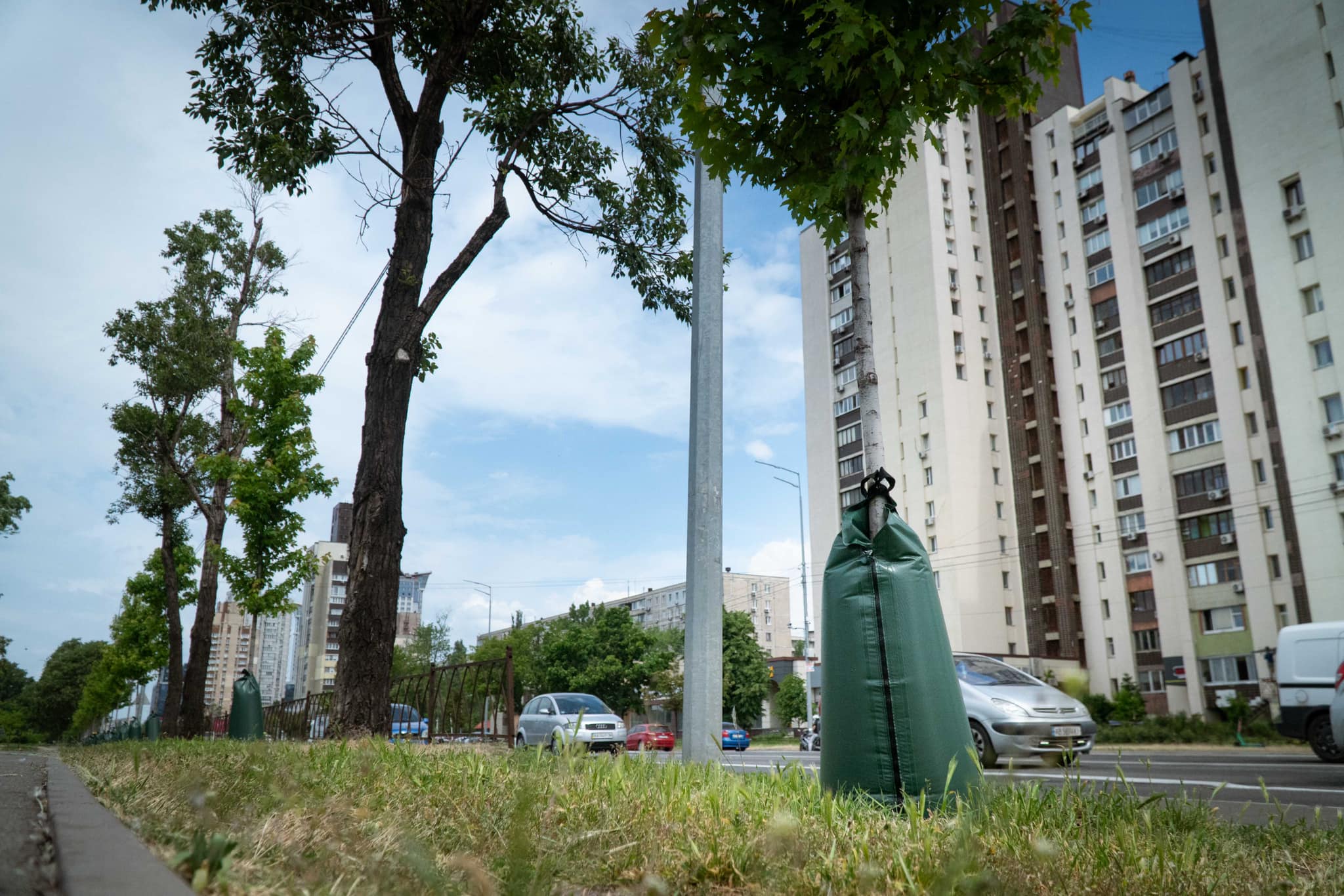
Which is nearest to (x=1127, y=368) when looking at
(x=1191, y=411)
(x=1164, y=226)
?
(x=1191, y=411)

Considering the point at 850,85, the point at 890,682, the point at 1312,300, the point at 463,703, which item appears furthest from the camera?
the point at 1312,300

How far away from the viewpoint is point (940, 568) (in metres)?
48.9

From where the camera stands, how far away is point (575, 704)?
1916 centimetres

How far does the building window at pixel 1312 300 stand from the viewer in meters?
36.0

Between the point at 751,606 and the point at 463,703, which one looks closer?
the point at 463,703

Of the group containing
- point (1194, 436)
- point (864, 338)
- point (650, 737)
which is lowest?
point (650, 737)

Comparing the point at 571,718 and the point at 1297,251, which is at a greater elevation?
the point at 1297,251

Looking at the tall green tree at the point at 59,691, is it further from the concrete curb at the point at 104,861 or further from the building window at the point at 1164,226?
the concrete curb at the point at 104,861

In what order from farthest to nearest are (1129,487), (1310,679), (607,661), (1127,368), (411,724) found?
(607,661) → (1127,368) → (1129,487) → (411,724) → (1310,679)

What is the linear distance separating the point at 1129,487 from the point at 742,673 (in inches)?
1134

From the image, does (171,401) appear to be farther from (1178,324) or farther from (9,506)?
(1178,324)

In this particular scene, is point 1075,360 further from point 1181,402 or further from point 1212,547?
point 1212,547

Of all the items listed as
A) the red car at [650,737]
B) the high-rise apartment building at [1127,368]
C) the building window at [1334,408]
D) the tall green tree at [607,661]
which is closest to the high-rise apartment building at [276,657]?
the tall green tree at [607,661]

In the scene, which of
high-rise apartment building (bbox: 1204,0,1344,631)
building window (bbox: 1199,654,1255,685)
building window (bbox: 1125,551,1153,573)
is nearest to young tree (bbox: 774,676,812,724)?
building window (bbox: 1125,551,1153,573)
